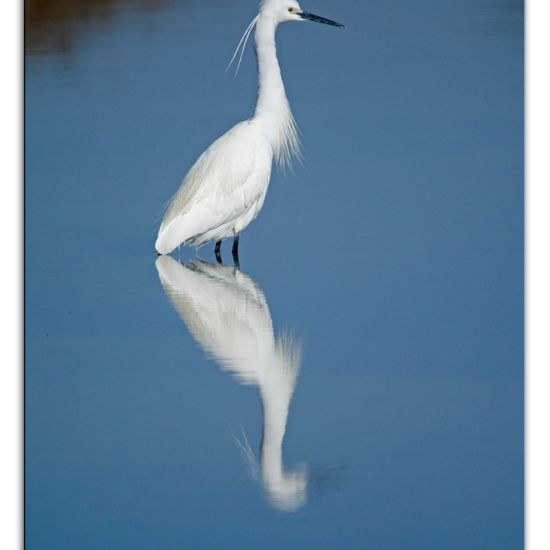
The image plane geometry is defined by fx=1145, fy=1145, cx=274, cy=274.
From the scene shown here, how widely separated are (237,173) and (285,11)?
1.58ft

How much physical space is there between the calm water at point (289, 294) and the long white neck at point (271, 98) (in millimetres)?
32

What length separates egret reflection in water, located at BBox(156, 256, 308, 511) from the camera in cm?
227

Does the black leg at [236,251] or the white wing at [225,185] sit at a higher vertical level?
the white wing at [225,185]

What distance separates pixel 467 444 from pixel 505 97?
83 centimetres

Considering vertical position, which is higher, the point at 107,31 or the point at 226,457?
the point at 107,31

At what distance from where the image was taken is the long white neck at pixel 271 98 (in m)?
3.00

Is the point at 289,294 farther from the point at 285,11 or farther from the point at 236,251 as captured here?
the point at 285,11

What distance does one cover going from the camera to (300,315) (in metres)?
2.70

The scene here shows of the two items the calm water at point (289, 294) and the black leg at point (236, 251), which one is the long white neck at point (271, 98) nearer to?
the calm water at point (289, 294)

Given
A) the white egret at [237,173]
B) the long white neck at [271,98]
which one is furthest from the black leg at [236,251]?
the long white neck at [271,98]

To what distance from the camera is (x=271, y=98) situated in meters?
3.09

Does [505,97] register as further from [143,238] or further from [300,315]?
[143,238]
